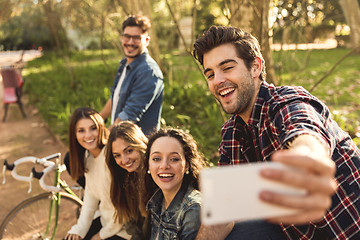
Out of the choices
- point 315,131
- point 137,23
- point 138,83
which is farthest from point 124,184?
point 315,131

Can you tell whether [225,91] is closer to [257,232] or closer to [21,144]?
[257,232]

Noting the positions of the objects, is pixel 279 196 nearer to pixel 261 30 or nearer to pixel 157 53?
pixel 261 30

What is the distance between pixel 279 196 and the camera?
2.35ft

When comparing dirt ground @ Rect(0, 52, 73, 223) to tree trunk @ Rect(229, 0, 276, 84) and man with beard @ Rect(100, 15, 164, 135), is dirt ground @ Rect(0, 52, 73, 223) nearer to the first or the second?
man with beard @ Rect(100, 15, 164, 135)

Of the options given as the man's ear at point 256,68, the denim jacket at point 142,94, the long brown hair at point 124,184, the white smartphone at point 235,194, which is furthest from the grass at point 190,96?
the white smartphone at point 235,194

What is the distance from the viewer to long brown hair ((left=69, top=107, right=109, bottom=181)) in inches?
109

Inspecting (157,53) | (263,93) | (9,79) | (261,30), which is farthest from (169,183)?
(9,79)

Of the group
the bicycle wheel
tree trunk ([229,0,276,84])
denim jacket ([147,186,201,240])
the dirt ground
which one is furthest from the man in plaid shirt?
the dirt ground

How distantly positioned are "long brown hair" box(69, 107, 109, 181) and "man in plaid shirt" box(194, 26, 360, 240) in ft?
4.15

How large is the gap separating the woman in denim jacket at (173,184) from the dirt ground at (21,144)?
2.39 metres

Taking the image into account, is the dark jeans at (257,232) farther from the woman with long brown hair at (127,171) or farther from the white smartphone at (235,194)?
the white smartphone at (235,194)

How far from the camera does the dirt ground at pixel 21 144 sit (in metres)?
4.01

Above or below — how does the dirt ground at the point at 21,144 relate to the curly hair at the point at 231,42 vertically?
below

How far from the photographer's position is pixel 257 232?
1706 millimetres
